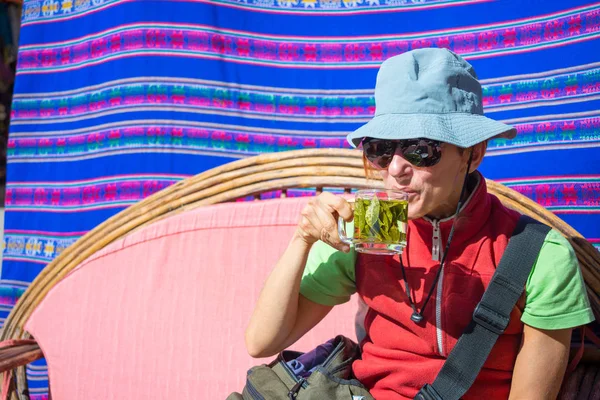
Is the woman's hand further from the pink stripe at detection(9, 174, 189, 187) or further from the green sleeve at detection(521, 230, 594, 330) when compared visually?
the pink stripe at detection(9, 174, 189, 187)

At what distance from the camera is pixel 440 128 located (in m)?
1.38

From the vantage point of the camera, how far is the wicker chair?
6.86 feet

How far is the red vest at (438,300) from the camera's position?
1468 millimetres

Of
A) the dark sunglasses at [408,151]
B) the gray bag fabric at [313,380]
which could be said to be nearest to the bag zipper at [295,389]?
the gray bag fabric at [313,380]

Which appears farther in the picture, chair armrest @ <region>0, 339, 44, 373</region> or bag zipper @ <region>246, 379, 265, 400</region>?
chair armrest @ <region>0, 339, 44, 373</region>

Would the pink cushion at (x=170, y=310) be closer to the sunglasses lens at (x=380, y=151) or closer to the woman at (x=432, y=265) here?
the woman at (x=432, y=265)

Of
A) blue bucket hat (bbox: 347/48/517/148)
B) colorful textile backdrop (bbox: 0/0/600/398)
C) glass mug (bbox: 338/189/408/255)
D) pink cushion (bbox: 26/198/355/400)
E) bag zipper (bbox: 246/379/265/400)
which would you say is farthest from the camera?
colorful textile backdrop (bbox: 0/0/600/398)

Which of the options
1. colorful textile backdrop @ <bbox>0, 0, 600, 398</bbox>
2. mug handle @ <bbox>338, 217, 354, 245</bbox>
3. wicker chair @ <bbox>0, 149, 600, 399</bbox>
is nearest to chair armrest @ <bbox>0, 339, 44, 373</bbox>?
wicker chair @ <bbox>0, 149, 600, 399</bbox>

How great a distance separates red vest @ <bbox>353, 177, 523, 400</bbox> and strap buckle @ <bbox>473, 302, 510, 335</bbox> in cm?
5

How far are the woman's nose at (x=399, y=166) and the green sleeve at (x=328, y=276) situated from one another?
0.81 feet

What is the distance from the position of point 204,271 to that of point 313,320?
63cm

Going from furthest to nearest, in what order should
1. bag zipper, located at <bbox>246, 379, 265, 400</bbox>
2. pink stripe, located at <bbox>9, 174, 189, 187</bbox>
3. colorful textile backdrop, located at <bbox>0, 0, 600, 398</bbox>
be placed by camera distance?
pink stripe, located at <bbox>9, 174, 189, 187</bbox> < colorful textile backdrop, located at <bbox>0, 0, 600, 398</bbox> < bag zipper, located at <bbox>246, 379, 265, 400</bbox>

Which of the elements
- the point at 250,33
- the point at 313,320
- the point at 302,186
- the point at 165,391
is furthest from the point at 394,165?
the point at 250,33

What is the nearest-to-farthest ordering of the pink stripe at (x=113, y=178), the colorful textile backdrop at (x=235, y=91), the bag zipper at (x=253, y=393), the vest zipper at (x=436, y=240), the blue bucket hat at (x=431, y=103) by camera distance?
the blue bucket hat at (x=431, y=103) < the vest zipper at (x=436, y=240) < the bag zipper at (x=253, y=393) < the colorful textile backdrop at (x=235, y=91) < the pink stripe at (x=113, y=178)
